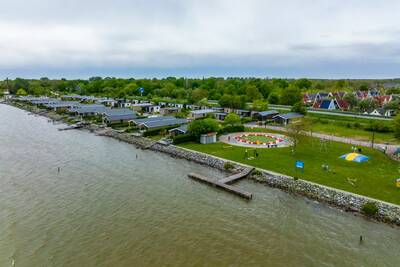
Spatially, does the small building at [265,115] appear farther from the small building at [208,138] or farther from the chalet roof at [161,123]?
the small building at [208,138]

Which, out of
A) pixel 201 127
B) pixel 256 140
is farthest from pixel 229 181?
pixel 256 140

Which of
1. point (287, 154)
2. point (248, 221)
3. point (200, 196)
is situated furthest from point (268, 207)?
point (287, 154)

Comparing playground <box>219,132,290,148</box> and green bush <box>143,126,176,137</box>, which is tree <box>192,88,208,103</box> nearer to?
green bush <box>143,126,176,137</box>

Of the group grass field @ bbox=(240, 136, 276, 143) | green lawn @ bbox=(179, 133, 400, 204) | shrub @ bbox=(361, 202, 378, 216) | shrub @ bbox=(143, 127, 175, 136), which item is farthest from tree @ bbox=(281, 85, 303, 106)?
shrub @ bbox=(361, 202, 378, 216)

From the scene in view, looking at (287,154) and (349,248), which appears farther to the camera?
(287,154)

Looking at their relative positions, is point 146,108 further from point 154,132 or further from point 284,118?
point 284,118

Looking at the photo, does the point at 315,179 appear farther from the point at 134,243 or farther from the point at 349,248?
the point at 134,243
